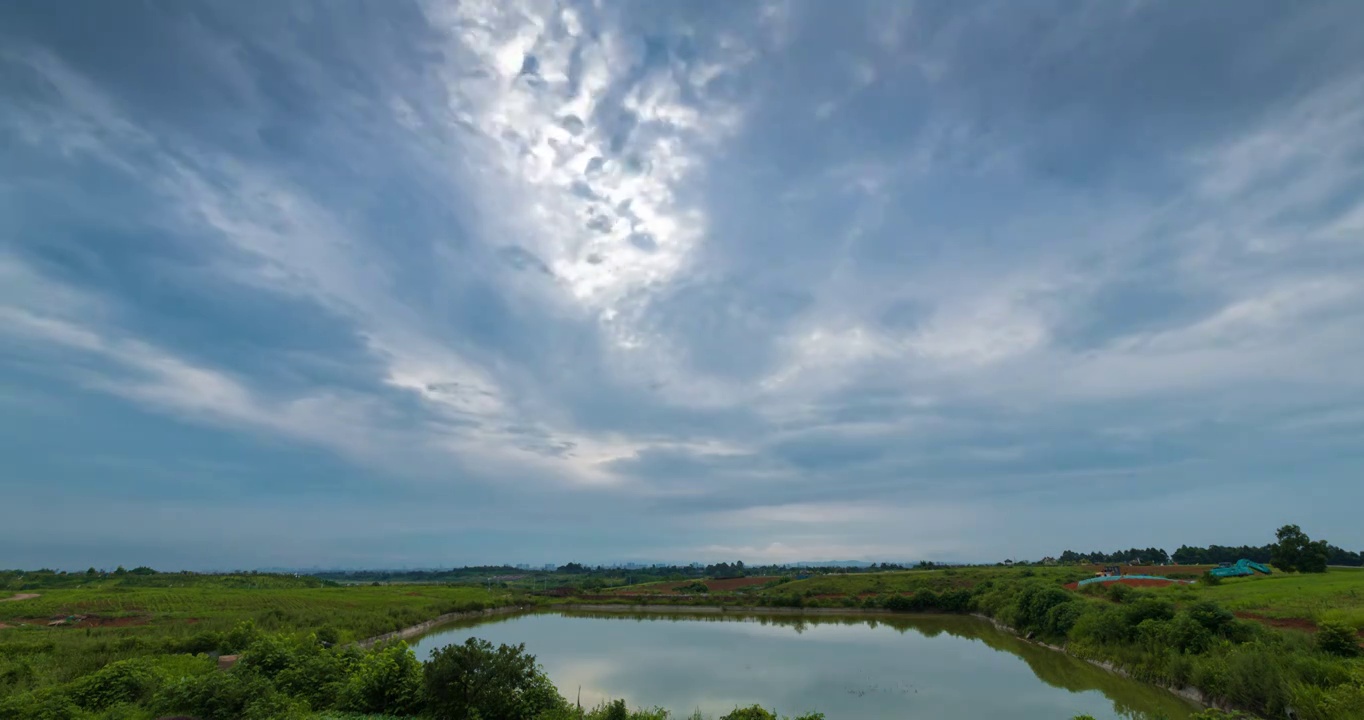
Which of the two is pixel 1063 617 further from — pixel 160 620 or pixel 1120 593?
pixel 160 620

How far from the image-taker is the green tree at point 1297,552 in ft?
161

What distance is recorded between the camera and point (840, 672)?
27.2 metres

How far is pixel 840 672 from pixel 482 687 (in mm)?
18244

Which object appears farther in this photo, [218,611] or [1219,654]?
[218,611]

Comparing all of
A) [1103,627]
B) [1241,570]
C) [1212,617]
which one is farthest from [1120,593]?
[1241,570]

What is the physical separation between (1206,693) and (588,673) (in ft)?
74.3

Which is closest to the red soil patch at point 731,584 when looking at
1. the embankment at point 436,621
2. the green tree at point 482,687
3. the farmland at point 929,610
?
the farmland at point 929,610

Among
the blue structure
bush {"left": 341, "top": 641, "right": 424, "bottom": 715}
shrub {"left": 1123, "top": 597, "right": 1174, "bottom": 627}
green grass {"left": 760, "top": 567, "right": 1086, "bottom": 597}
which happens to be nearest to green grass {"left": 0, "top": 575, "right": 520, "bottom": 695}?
bush {"left": 341, "top": 641, "right": 424, "bottom": 715}

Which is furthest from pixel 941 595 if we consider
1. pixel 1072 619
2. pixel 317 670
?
pixel 317 670

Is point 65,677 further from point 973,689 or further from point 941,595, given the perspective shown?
point 941,595

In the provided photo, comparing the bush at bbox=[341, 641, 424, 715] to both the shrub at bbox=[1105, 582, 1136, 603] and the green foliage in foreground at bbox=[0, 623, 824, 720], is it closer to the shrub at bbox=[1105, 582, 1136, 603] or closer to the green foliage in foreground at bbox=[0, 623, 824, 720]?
the green foliage in foreground at bbox=[0, 623, 824, 720]

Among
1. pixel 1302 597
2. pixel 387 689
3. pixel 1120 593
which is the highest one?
pixel 1302 597

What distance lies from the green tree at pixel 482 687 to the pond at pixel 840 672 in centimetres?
688

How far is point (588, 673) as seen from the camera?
27.6 meters
